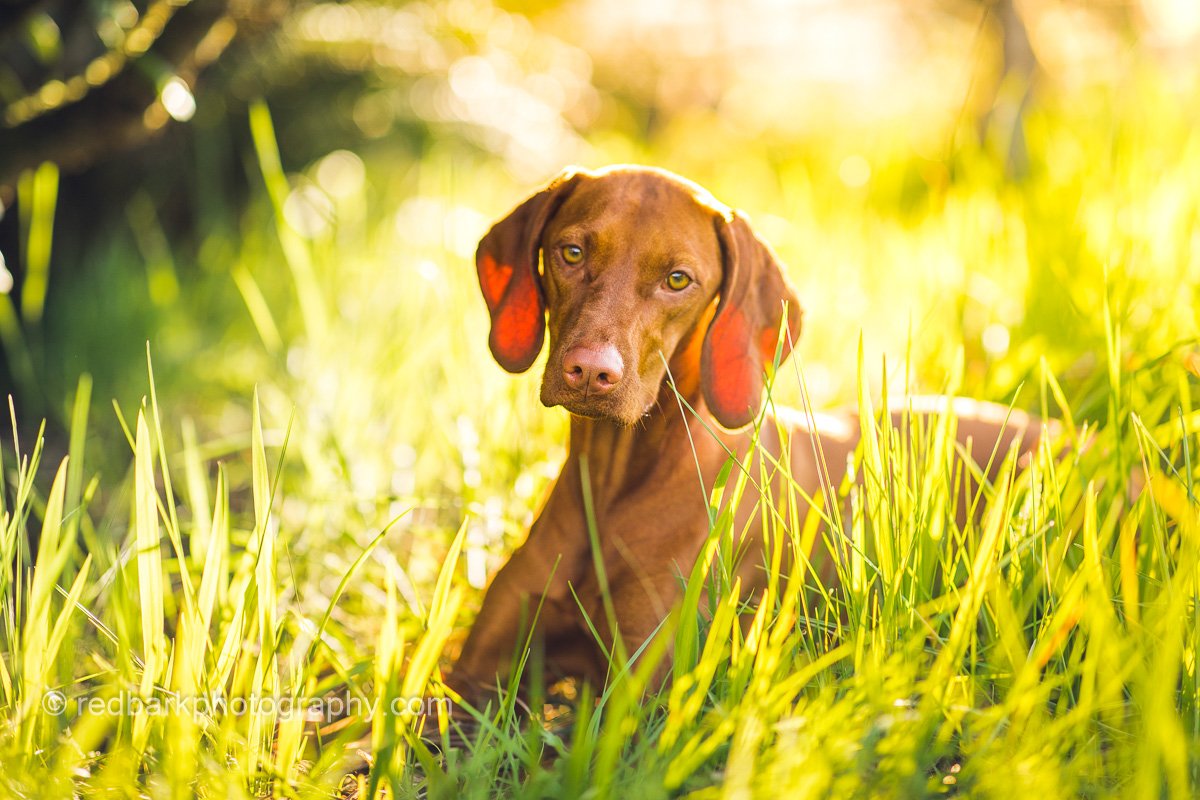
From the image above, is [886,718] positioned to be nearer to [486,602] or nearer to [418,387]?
[486,602]

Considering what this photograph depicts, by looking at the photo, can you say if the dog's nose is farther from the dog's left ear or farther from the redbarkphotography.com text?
the redbarkphotography.com text

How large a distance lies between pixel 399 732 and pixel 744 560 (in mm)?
869

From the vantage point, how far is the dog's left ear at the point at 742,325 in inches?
79.3

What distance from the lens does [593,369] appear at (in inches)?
72.6

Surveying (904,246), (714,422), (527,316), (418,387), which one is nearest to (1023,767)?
(714,422)

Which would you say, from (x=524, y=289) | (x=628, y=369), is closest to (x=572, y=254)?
(x=524, y=289)

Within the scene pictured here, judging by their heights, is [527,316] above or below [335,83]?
below

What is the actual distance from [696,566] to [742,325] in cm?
61

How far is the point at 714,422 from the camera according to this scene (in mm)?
2219

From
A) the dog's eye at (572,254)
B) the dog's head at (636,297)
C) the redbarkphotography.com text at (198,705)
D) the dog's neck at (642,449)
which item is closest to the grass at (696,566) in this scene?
the redbarkphotography.com text at (198,705)
